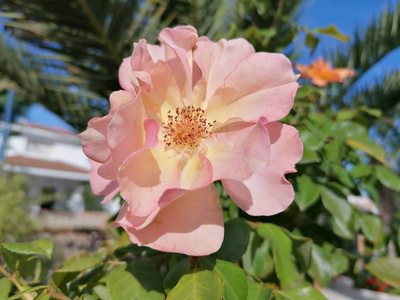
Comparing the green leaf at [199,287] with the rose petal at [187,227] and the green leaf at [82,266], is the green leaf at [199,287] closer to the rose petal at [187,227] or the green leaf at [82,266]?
the rose petal at [187,227]

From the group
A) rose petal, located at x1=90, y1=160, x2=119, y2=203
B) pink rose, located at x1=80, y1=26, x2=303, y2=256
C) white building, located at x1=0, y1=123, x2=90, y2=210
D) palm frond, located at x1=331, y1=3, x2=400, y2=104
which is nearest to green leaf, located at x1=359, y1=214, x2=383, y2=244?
pink rose, located at x1=80, y1=26, x2=303, y2=256

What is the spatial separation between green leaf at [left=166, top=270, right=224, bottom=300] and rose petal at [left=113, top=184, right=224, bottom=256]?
5cm

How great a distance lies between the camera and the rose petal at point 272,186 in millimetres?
420

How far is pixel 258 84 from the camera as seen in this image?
19.1 inches

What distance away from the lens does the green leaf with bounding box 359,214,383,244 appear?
86 centimetres

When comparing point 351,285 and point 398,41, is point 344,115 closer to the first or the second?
point 351,285

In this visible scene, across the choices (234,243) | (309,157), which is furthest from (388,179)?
(234,243)

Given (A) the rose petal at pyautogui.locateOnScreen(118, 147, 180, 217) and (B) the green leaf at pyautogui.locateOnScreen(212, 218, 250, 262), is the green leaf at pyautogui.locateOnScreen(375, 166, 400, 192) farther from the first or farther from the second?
(A) the rose petal at pyautogui.locateOnScreen(118, 147, 180, 217)

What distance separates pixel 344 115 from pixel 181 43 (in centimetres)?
71

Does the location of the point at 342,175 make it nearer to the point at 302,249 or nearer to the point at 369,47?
the point at 302,249

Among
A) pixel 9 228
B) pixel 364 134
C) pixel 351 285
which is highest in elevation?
pixel 364 134

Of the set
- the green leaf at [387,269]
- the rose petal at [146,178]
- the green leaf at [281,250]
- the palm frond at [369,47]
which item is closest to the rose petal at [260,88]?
the rose petal at [146,178]

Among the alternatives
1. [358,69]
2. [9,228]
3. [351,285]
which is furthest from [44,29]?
[9,228]

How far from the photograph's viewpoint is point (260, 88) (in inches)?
19.2
